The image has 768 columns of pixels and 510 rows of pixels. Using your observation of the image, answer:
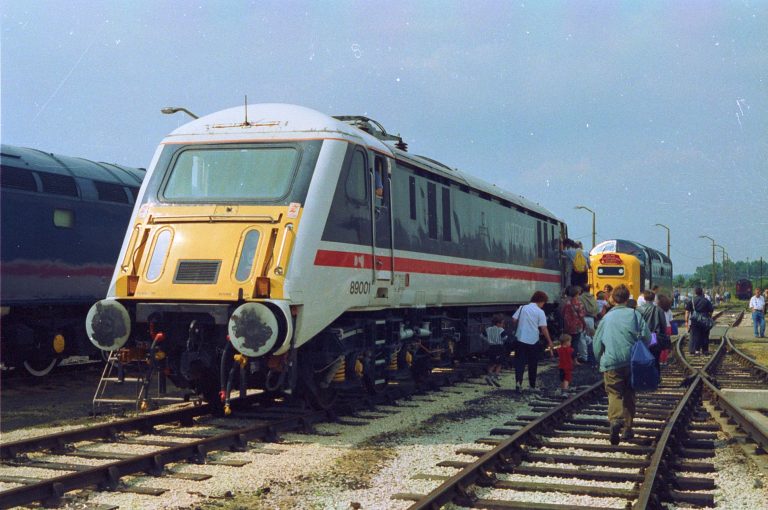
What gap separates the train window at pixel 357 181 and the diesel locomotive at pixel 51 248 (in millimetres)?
6046

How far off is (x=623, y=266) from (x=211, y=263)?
26926 millimetres

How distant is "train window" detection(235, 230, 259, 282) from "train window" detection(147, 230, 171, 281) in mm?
924

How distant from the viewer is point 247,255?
8.89 metres

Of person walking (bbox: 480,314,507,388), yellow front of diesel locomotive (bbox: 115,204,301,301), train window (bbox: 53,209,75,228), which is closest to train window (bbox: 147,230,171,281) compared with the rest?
yellow front of diesel locomotive (bbox: 115,204,301,301)

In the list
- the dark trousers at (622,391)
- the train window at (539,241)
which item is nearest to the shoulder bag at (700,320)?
the train window at (539,241)

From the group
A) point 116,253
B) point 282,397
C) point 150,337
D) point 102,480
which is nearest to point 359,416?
point 282,397

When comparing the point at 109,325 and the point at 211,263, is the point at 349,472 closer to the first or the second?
the point at 211,263

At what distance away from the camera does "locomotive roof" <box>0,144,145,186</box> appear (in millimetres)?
13477

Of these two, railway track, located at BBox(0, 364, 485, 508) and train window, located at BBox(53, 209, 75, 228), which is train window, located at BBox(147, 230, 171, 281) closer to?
railway track, located at BBox(0, 364, 485, 508)

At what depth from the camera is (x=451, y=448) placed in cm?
845

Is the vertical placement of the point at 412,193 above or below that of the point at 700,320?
above

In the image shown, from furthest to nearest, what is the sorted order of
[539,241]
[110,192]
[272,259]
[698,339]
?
[698,339]
[539,241]
[110,192]
[272,259]

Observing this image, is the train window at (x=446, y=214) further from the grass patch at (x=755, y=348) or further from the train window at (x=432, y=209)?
the grass patch at (x=755, y=348)

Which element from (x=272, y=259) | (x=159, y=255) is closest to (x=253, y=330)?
(x=272, y=259)
